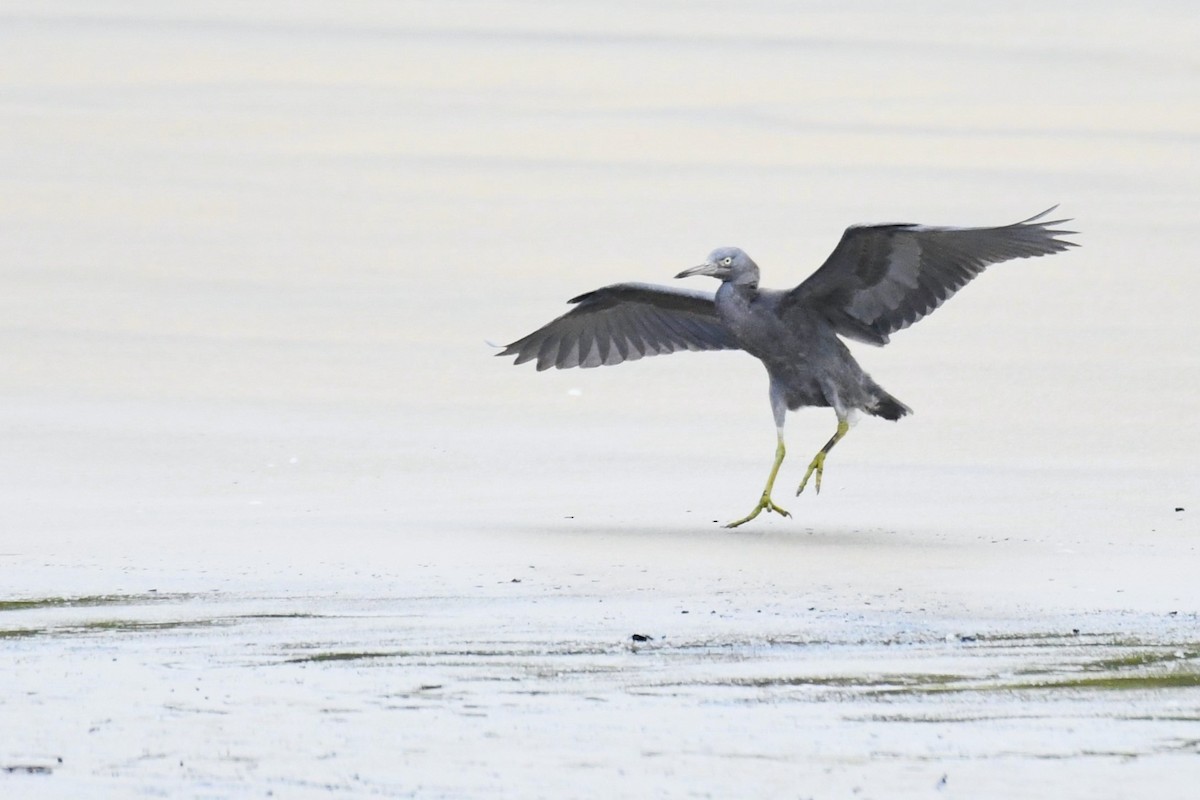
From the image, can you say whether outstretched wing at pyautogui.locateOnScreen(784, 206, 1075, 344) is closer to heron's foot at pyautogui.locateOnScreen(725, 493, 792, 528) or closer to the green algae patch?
heron's foot at pyautogui.locateOnScreen(725, 493, 792, 528)

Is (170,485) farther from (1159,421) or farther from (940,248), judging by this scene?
(1159,421)

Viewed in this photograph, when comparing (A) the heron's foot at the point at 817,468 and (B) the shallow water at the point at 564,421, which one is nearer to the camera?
(B) the shallow water at the point at 564,421

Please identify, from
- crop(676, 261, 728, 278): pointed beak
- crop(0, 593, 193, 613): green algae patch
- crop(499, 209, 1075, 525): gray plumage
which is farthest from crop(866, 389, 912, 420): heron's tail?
crop(0, 593, 193, 613): green algae patch

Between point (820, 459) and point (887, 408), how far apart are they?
2.09 feet

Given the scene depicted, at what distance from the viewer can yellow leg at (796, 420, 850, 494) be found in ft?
Result: 32.5

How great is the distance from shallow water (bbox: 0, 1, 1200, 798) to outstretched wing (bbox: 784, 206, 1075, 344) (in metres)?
0.57

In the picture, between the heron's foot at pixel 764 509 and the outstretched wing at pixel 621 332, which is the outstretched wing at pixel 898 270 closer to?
the outstretched wing at pixel 621 332

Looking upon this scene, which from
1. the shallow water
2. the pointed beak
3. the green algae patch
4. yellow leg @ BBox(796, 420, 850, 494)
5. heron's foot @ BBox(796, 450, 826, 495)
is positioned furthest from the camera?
the pointed beak

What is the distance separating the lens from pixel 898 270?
10406 mm

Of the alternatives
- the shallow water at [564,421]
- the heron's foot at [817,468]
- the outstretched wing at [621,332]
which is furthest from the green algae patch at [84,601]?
the outstretched wing at [621,332]

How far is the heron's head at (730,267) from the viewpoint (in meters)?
10.5

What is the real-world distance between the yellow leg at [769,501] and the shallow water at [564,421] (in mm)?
136

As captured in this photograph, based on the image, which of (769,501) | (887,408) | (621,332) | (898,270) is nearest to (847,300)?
(898,270)

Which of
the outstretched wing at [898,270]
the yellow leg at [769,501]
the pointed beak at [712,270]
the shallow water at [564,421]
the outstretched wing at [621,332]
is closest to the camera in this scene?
the shallow water at [564,421]
